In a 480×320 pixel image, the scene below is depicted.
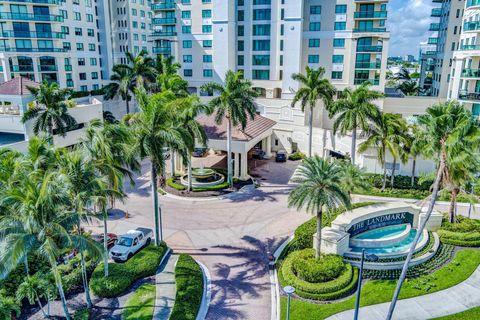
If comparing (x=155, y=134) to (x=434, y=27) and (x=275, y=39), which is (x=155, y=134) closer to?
(x=275, y=39)

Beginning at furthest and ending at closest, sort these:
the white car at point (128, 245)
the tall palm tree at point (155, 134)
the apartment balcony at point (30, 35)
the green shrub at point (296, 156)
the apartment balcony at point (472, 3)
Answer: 1. the apartment balcony at point (30, 35)
2. the green shrub at point (296, 156)
3. the apartment balcony at point (472, 3)
4. the white car at point (128, 245)
5. the tall palm tree at point (155, 134)

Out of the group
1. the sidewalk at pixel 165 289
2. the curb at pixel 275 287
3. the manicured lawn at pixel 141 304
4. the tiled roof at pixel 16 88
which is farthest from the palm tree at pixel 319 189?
the tiled roof at pixel 16 88

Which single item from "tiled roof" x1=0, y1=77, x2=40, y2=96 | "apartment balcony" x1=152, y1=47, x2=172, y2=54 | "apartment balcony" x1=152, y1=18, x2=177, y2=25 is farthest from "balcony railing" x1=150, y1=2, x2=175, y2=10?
"tiled roof" x1=0, y1=77, x2=40, y2=96

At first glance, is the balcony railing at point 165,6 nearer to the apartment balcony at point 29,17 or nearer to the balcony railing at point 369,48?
→ the apartment balcony at point 29,17

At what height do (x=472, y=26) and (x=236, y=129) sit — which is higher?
(x=472, y=26)

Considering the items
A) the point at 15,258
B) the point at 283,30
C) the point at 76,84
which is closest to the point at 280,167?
the point at 283,30

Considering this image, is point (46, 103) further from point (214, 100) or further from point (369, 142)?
point (369, 142)

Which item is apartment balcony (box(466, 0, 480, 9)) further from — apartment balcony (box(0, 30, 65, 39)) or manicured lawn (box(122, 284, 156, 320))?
apartment balcony (box(0, 30, 65, 39))

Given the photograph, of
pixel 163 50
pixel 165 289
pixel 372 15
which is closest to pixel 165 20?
pixel 163 50
